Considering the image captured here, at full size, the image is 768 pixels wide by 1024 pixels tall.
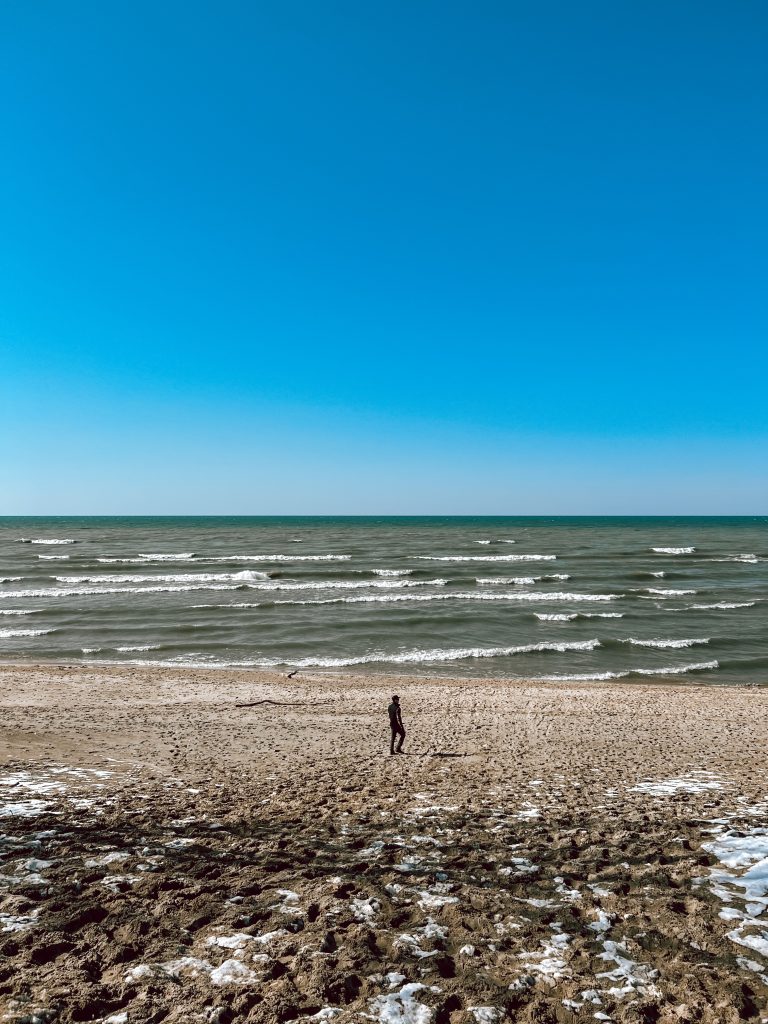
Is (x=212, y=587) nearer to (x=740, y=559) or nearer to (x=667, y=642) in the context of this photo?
(x=667, y=642)

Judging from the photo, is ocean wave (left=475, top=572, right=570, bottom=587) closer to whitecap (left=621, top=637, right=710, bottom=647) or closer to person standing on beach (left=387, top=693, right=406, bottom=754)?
whitecap (left=621, top=637, right=710, bottom=647)

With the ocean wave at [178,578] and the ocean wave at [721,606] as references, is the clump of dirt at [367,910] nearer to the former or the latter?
the ocean wave at [721,606]

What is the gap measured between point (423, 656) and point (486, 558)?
113 ft

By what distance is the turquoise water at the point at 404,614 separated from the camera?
23.6 m

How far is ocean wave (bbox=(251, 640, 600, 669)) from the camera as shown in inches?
906

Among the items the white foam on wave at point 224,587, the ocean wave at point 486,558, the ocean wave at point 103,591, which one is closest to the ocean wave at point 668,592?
the white foam on wave at point 224,587

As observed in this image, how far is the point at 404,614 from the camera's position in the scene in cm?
3123

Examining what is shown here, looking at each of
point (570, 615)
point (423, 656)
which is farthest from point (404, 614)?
point (570, 615)

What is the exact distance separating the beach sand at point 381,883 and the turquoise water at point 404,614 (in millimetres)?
11353

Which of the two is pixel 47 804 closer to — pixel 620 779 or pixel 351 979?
pixel 351 979

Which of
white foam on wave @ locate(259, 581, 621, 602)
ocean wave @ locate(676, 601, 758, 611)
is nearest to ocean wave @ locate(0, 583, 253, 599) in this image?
white foam on wave @ locate(259, 581, 621, 602)

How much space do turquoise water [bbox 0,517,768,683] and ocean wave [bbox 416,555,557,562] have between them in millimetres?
488

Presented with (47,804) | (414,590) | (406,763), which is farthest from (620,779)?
(414,590)

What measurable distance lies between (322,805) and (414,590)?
101 ft
